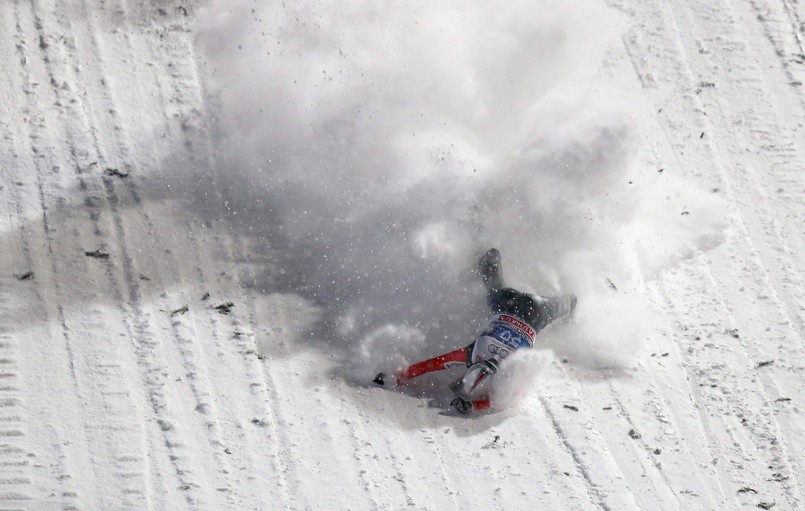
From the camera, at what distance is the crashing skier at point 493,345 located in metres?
8.66

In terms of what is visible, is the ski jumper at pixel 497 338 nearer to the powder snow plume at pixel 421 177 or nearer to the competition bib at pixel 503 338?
the competition bib at pixel 503 338

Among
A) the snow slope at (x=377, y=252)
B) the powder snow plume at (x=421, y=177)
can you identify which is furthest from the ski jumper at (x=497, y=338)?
the powder snow plume at (x=421, y=177)

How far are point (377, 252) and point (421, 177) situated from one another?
89cm

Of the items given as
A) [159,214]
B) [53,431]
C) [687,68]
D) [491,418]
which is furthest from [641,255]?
[53,431]

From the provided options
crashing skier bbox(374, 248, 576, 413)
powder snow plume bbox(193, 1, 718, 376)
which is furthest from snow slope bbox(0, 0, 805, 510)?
crashing skier bbox(374, 248, 576, 413)

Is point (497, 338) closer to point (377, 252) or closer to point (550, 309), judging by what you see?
point (550, 309)

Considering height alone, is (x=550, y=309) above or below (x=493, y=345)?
above

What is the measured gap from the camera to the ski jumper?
28.5ft

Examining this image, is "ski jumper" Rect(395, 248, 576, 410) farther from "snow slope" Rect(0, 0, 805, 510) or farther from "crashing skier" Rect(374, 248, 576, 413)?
"snow slope" Rect(0, 0, 805, 510)

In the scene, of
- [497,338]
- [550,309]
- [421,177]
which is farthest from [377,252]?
[550,309]

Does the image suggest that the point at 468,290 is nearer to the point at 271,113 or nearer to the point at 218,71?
the point at 271,113

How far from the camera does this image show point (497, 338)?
8.84 metres

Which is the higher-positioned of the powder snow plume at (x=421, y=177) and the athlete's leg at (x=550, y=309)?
the powder snow plume at (x=421, y=177)

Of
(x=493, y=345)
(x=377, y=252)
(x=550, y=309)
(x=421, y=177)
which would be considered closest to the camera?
(x=493, y=345)
